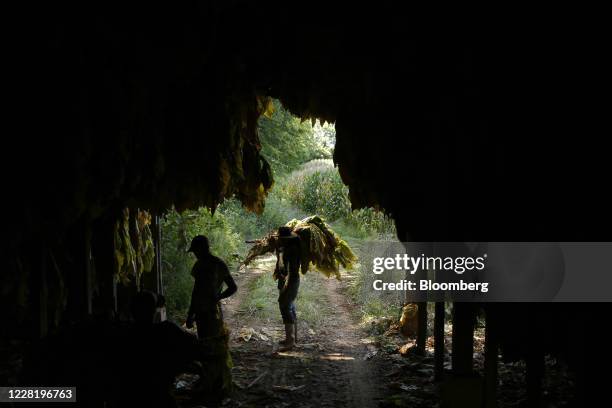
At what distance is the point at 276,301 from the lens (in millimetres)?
12055

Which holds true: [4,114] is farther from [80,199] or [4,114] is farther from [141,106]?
[141,106]

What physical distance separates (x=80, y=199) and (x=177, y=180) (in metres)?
1.89

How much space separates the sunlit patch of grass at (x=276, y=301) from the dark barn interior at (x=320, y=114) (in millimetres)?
5575

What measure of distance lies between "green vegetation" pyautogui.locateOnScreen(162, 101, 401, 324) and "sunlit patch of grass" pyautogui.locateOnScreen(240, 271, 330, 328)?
0.09 ft

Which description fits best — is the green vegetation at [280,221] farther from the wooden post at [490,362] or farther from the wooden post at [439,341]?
the wooden post at [490,362]

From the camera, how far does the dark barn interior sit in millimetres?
2133

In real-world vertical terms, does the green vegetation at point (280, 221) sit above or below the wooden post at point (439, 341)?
above

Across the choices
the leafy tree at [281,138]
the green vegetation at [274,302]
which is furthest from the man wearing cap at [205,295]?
the leafy tree at [281,138]

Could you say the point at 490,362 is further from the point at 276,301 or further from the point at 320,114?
the point at 276,301

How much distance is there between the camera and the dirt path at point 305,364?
620 cm

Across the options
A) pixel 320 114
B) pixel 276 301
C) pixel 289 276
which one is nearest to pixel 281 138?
pixel 276 301

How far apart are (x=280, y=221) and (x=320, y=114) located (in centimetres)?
1387

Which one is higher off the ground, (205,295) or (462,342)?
(205,295)

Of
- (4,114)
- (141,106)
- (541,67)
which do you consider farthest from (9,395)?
(541,67)
